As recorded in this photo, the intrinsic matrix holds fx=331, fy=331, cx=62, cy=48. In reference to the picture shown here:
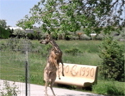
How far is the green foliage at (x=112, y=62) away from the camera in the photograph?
44.2 ft

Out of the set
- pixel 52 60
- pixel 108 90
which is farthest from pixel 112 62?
pixel 52 60

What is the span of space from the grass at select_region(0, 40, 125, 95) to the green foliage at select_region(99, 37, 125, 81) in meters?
0.41

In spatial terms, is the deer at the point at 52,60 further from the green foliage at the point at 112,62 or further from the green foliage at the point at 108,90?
the green foliage at the point at 112,62

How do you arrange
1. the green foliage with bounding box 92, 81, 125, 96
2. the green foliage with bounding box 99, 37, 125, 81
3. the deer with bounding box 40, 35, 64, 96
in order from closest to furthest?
the deer with bounding box 40, 35, 64, 96 < the green foliage with bounding box 92, 81, 125, 96 < the green foliage with bounding box 99, 37, 125, 81

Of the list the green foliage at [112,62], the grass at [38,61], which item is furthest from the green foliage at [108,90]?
the green foliage at [112,62]

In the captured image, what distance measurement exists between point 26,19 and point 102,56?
5.46 metres

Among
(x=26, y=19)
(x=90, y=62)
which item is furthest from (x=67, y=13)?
(x=90, y=62)

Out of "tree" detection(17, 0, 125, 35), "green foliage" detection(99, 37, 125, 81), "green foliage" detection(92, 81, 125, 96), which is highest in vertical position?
"tree" detection(17, 0, 125, 35)

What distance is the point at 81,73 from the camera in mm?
11469

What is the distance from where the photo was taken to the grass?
26.9 ft

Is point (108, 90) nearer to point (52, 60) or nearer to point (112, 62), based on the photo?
point (112, 62)

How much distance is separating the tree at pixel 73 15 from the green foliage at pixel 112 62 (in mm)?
4238

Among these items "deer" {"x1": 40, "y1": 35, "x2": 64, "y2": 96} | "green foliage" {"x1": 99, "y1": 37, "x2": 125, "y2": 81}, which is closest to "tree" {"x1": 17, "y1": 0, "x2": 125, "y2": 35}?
"deer" {"x1": 40, "y1": 35, "x2": 64, "y2": 96}

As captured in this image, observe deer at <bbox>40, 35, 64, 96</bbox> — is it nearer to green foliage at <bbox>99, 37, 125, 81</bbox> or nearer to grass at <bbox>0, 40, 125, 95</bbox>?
grass at <bbox>0, 40, 125, 95</bbox>
